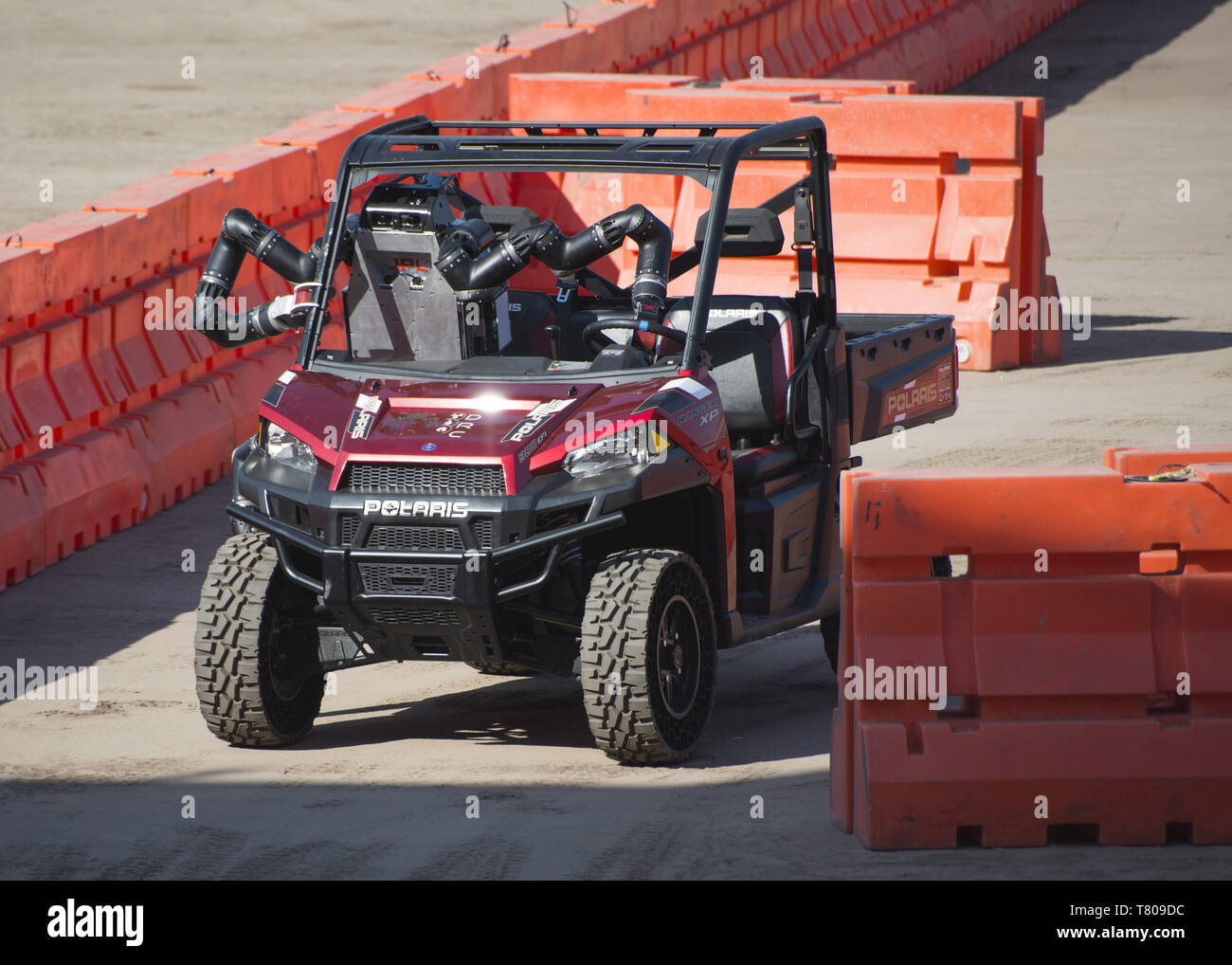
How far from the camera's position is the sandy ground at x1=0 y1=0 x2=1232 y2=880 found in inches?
241

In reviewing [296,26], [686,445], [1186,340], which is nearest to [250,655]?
[686,445]

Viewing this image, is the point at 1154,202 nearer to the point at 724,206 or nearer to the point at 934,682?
the point at 724,206

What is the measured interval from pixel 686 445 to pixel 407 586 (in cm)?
108

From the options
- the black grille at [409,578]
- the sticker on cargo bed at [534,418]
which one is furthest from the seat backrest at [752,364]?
the black grille at [409,578]

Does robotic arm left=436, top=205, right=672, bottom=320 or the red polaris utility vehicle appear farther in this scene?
robotic arm left=436, top=205, right=672, bottom=320

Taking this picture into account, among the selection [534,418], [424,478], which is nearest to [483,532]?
[424,478]

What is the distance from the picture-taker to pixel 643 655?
6898 mm

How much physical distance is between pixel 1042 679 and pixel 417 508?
2110 millimetres

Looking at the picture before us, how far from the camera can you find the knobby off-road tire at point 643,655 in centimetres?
691

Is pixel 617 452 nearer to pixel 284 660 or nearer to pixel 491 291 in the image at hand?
pixel 491 291

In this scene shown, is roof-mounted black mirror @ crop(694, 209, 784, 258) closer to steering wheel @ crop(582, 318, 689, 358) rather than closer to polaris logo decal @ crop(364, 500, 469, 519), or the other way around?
steering wheel @ crop(582, 318, 689, 358)

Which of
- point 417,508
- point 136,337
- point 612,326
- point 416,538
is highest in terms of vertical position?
point 612,326

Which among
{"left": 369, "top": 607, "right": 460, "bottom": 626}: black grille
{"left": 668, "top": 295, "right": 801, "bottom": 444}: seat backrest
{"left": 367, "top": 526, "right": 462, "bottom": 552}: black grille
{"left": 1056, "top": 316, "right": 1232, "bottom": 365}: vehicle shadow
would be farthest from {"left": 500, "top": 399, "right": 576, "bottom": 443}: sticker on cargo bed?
{"left": 1056, "top": 316, "right": 1232, "bottom": 365}: vehicle shadow
